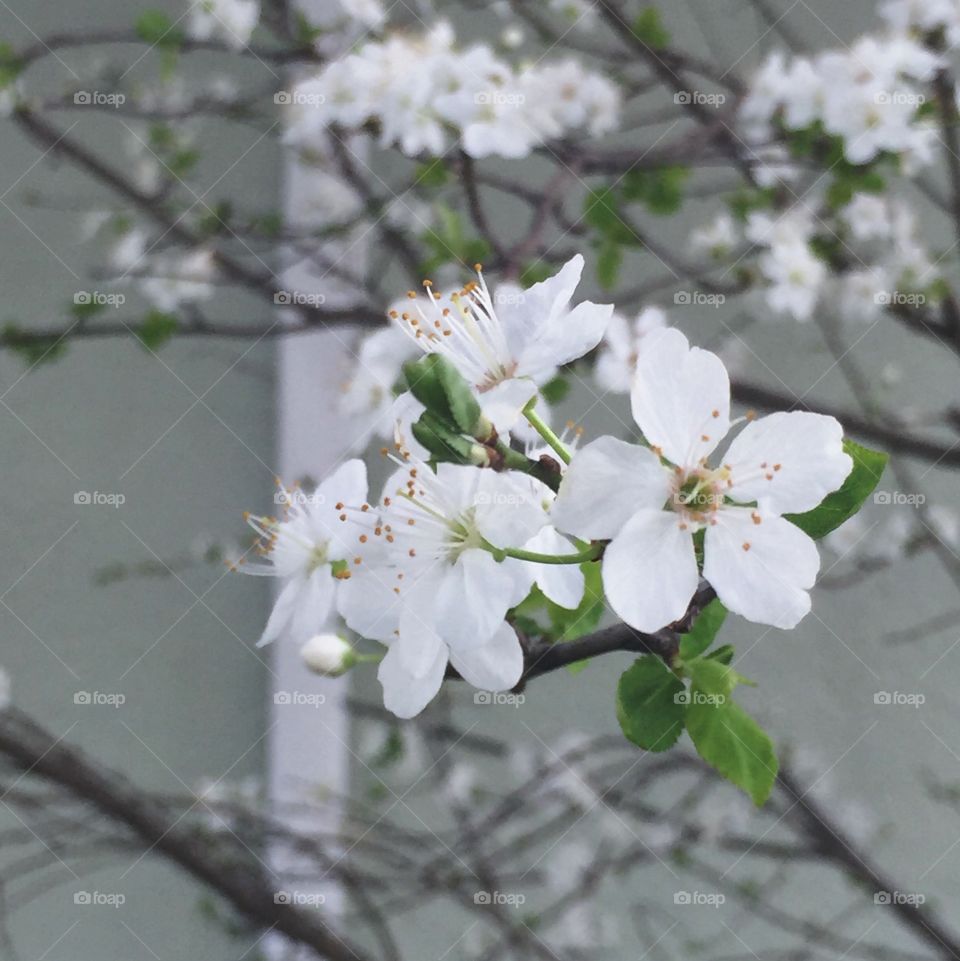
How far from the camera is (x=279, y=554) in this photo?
0.49 meters

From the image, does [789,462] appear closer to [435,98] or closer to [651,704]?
[651,704]

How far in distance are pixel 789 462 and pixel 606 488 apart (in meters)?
0.07

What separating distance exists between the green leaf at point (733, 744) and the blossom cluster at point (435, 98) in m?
0.75

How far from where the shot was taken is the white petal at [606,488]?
345 mm

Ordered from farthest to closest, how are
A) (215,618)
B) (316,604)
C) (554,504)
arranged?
(215,618), (316,604), (554,504)

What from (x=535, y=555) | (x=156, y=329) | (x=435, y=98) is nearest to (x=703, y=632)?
(x=535, y=555)

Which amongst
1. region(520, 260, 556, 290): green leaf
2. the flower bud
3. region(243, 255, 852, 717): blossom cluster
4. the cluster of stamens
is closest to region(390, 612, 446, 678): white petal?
region(243, 255, 852, 717): blossom cluster

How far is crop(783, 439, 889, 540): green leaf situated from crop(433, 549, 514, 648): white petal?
0.13m

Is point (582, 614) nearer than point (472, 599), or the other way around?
point (472, 599)

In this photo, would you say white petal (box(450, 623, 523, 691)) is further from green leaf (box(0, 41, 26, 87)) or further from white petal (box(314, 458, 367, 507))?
green leaf (box(0, 41, 26, 87))

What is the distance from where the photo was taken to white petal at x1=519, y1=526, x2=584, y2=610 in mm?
429

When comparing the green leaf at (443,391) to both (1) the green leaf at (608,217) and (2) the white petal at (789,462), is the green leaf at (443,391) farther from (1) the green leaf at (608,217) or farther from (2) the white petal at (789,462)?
(1) the green leaf at (608,217)

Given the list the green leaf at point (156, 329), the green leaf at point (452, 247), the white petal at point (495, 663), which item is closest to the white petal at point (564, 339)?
the white petal at point (495, 663)

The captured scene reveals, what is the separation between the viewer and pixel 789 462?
37cm
